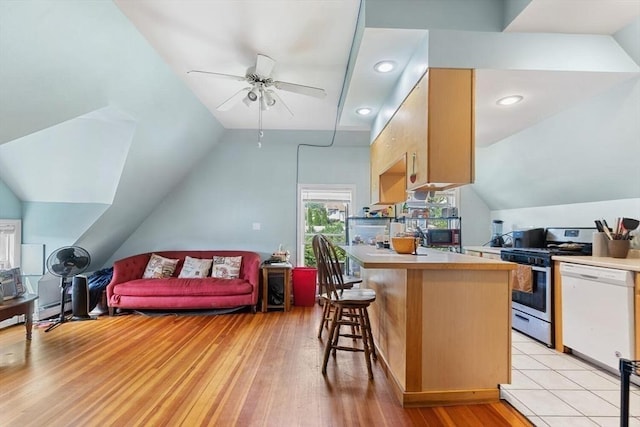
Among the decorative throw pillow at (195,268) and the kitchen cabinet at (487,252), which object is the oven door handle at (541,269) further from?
the decorative throw pillow at (195,268)

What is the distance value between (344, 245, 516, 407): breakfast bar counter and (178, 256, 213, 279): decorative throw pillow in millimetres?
3171

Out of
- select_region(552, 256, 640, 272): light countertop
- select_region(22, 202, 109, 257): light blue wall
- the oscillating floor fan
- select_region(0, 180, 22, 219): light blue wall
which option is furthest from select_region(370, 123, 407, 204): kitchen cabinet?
select_region(0, 180, 22, 219): light blue wall

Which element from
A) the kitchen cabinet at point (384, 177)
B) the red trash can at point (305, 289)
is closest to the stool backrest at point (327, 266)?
the kitchen cabinet at point (384, 177)

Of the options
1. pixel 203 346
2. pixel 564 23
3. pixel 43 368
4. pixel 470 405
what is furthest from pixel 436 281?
pixel 43 368

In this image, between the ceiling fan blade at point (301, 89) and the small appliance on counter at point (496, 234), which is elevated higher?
the ceiling fan blade at point (301, 89)

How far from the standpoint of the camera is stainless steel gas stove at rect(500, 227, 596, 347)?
288 cm

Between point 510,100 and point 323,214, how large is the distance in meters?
3.21

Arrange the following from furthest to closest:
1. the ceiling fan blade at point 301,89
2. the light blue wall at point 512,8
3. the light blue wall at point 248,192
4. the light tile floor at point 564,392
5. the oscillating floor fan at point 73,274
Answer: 1. the light blue wall at point 248,192
2. the oscillating floor fan at point 73,274
3. the ceiling fan blade at point 301,89
4. the light blue wall at point 512,8
5. the light tile floor at point 564,392

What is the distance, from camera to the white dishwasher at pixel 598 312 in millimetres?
2207

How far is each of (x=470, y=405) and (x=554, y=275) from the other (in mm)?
1468

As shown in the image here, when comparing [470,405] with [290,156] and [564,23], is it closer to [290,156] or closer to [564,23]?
[564,23]

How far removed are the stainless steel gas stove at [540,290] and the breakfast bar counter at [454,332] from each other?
3.50ft

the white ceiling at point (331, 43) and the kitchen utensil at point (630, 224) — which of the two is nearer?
the white ceiling at point (331, 43)

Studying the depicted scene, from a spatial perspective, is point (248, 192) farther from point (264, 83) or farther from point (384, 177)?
point (264, 83)
